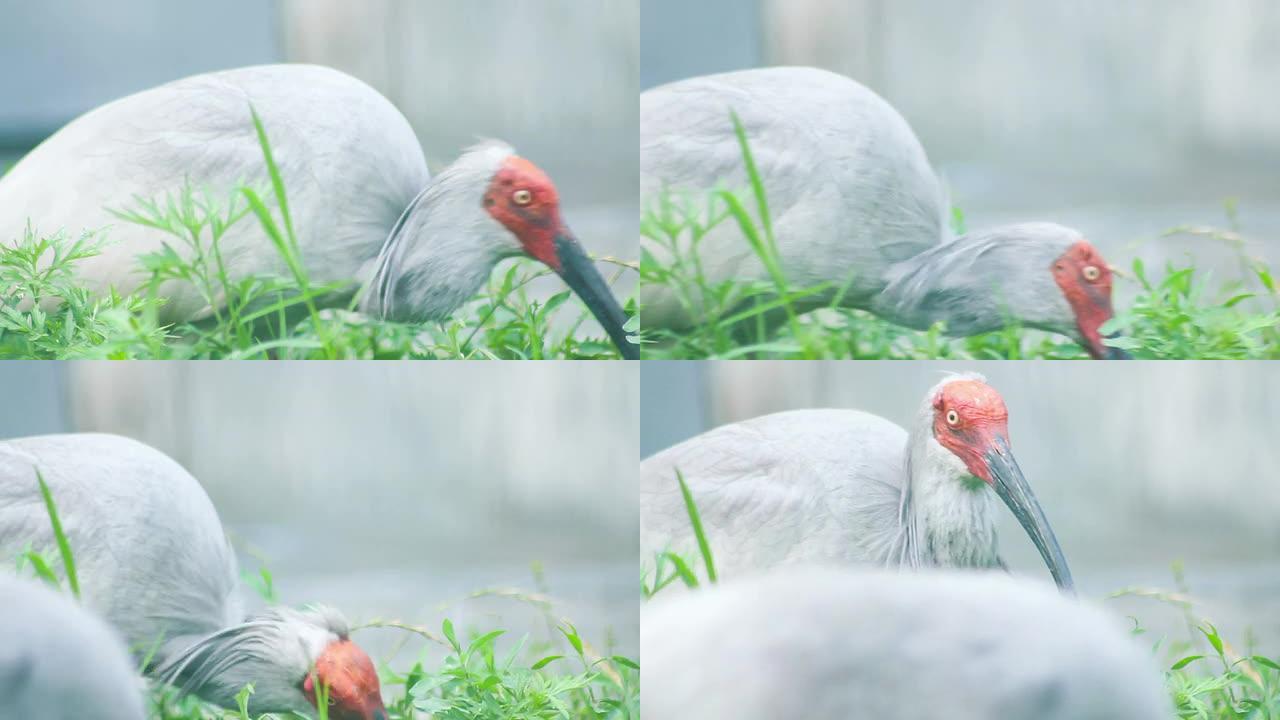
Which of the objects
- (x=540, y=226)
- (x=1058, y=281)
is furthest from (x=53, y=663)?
(x=1058, y=281)

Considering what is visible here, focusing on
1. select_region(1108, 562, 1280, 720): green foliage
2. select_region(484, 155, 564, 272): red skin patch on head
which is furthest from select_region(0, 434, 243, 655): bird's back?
select_region(1108, 562, 1280, 720): green foliage

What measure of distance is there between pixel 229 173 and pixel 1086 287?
2.87 ft

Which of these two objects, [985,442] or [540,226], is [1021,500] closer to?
[985,442]

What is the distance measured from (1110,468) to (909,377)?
0.26 metres

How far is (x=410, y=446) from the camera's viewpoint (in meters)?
1.28

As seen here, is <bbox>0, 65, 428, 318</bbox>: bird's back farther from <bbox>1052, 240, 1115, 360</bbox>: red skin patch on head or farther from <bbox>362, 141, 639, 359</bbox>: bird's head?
<bbox>1052, 240, 1115, 360</bbox>: red skin patch on head

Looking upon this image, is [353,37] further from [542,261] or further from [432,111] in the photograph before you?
[542,261]

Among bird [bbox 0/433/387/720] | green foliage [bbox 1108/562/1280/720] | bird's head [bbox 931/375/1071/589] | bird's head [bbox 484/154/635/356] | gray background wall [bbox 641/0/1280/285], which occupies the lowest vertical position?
green foliage [bbox 1108/562/1280/720]

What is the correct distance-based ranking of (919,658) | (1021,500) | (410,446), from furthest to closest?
(410,446)
(1021,500)
(919,658)

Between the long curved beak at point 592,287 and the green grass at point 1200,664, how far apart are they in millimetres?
149

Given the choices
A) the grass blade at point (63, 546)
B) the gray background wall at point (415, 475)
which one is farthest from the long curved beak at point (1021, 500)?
the grass blade at point (63, 546)

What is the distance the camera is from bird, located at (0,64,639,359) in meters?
1.18

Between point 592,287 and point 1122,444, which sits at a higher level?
point 592,287

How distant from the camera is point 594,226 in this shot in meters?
1.22
